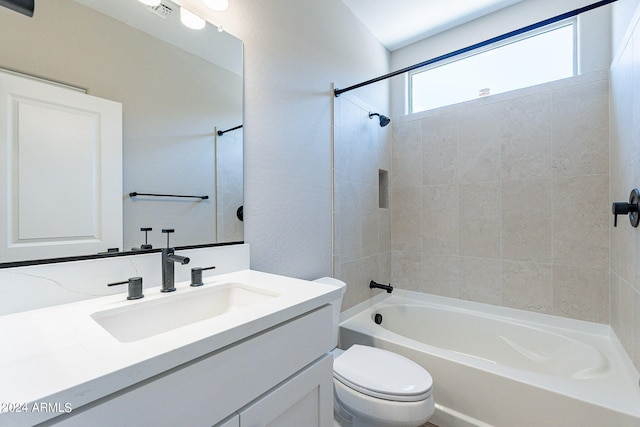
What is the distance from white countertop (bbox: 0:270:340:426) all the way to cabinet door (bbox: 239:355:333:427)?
0.18 meters

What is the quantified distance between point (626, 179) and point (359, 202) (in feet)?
4.73

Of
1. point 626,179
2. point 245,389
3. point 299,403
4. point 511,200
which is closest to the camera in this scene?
point 245,389

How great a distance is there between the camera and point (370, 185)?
2.31m

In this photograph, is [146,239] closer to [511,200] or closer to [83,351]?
[83,351]

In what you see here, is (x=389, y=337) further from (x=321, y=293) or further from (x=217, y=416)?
(x=217, y=416)

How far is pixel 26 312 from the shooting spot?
2.49 feet

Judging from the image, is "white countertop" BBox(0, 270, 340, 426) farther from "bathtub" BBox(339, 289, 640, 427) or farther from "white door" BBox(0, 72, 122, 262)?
"bathtub" BBox(339, 289, 640, 427)

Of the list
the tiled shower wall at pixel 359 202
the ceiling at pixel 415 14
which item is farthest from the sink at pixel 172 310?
the ceiling at pixel 415 14

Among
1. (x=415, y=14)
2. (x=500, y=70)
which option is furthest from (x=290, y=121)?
(x=500, y=70)

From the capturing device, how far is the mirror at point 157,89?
0.85m

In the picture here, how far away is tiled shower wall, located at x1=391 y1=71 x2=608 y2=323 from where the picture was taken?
1788 mm

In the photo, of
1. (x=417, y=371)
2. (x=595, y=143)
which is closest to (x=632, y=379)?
(x=417, y=371)

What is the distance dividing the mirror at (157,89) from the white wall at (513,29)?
1.79m

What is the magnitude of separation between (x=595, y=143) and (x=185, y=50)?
2380 mm
